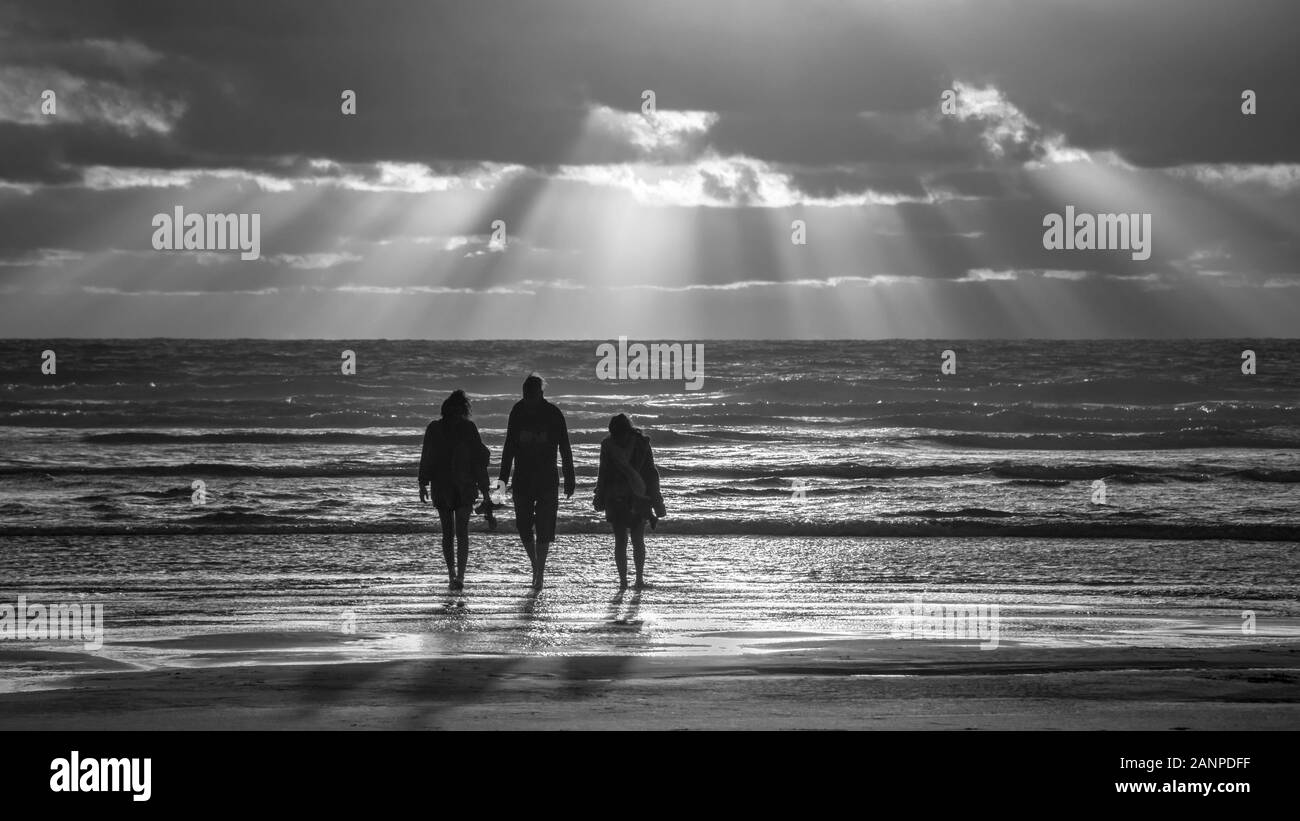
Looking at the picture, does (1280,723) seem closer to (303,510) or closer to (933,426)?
(303,510)

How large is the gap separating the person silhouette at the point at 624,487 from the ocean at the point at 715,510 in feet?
1.94

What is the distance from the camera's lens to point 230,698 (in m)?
6.59

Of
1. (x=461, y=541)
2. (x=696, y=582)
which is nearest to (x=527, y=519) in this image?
(x=461, y=541)

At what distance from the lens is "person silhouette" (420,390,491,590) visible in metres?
12.4

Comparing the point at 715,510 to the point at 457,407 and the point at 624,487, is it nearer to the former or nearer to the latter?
the point at 624,487

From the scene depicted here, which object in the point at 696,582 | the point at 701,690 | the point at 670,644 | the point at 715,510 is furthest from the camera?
the point at 715,510

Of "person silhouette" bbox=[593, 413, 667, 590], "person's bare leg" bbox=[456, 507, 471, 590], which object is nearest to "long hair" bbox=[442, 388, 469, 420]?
"person's bare leg" bbox=[456, 507, 471, 590]

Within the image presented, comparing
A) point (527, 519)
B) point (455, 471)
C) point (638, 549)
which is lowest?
point (638, 549)

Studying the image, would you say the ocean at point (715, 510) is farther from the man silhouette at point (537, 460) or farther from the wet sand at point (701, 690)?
the wet sand at point (701, 690)

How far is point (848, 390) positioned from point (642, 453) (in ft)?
126

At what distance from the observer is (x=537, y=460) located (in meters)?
12.0

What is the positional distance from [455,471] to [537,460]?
935 mm

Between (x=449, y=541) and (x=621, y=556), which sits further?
(x=449, y=541)
